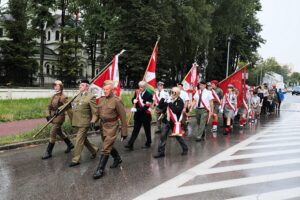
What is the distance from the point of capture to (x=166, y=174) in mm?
7270

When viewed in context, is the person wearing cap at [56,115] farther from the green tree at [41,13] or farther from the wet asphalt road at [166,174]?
the green tree at [41,13]

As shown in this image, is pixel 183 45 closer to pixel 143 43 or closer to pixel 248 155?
pixel 143 43

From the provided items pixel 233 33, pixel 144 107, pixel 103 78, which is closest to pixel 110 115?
pixel 103 78

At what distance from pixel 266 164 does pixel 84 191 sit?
4182 mm

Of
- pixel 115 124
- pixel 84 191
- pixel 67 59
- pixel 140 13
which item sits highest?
pixel 140 13

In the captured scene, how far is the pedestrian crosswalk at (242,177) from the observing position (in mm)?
5957

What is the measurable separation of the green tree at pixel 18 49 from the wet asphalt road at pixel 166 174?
35578 mm

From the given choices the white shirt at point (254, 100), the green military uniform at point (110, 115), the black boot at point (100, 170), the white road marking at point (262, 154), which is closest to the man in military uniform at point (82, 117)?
the green military uniform at point (110, 115)

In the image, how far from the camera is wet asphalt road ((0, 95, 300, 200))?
601 centimetres

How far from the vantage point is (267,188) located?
635 cm

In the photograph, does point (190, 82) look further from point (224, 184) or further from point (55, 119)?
point (224, 184)

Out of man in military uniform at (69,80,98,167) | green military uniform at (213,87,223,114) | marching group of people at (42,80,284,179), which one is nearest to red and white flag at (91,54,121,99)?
marching group of people at (42,80,284,179)

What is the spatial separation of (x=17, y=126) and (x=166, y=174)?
27.8 feet

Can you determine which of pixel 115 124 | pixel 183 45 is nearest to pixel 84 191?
pixel 115 124
